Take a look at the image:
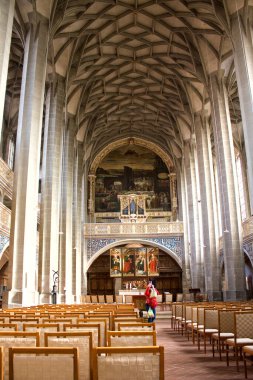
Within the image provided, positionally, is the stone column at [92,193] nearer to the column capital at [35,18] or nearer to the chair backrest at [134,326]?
the column capital at [35,18]

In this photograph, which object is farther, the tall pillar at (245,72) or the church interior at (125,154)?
the church interior at (125,154)

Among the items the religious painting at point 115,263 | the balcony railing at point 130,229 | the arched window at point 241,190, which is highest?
the arched window at point 241,190

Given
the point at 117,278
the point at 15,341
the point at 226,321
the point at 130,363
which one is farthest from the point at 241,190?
the point at 130,363

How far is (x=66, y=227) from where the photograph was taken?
24.4 metres

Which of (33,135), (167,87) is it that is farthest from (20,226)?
(167,87)

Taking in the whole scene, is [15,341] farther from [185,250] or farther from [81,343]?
[185,250]

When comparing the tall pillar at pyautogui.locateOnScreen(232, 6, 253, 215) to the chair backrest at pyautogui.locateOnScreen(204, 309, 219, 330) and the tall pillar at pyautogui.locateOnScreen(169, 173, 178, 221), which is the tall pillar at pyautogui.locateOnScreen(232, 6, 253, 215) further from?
the tall pillar at pyautogui.locateOnScreen(169, 173, 178, 221)

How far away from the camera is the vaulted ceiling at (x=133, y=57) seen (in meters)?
20.3

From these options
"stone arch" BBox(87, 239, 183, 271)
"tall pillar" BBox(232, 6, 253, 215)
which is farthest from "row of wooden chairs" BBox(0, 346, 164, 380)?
"stone arch" BBox(87, 239, 183, 271)

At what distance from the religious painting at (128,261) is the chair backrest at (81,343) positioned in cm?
2964

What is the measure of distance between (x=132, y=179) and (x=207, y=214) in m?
12.6

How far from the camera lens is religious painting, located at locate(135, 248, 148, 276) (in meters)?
32.6

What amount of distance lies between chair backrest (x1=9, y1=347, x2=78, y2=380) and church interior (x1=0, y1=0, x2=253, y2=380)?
0.59 metres

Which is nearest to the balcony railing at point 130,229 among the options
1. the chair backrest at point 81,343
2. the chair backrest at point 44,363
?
the chair backrest at point 81,343
